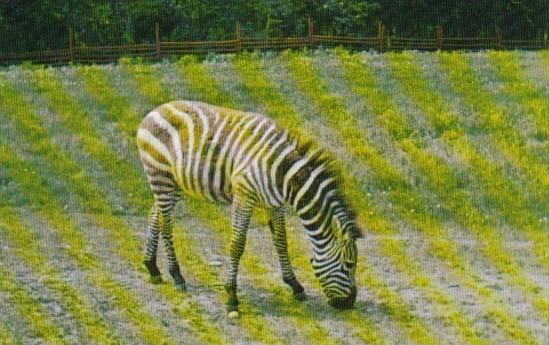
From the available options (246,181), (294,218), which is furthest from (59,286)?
(294,218)

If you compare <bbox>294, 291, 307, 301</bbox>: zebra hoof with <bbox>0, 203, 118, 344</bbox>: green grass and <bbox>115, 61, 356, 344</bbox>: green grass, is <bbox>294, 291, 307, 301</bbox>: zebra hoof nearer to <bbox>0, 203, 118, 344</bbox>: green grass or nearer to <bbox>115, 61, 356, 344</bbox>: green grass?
<bbox>115, 61, 356, 344</bbox>: green grass

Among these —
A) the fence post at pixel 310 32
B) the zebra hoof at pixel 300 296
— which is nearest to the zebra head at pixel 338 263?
the zebra hoof at pixel 300 296

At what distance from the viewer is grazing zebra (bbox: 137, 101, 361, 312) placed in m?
6.15

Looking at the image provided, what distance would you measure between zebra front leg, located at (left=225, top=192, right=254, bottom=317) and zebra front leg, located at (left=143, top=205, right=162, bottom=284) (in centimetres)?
63

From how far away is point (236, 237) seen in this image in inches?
251

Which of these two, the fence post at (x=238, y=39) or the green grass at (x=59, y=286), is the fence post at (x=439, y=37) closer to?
the fence post at (x=238, y=39)

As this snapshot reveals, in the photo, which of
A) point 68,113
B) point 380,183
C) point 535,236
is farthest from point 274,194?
point 68,113

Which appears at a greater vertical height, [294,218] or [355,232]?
[355,232]

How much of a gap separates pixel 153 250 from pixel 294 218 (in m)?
1.57

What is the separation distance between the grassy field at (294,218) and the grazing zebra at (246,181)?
232mm

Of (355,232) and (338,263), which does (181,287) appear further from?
(355,232)

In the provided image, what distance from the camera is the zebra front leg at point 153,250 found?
22.3 feet

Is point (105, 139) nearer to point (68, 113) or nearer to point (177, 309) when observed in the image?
point (68, 113)

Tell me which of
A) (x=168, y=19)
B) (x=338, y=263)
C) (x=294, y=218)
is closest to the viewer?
(x=338, y=263)
